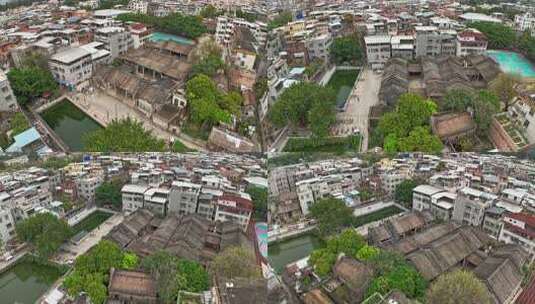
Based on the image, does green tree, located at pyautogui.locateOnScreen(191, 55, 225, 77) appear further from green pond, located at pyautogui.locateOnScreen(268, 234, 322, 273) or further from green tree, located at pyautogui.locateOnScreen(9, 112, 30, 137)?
green pond, located at pyautogui.locateOnScreen(268, 234, 322, 273)

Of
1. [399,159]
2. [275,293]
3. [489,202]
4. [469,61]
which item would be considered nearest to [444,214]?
[489,202]


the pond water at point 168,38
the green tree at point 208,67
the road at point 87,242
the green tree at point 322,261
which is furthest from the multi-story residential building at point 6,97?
the green tree at point 322,261

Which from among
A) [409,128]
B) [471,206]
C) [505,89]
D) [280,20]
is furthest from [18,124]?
[505,89]

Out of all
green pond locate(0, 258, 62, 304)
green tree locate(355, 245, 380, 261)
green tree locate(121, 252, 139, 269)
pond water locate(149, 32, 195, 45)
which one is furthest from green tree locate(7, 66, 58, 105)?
green tree locate(355, 245, 380, 261)

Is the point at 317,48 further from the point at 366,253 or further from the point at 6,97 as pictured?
the point at 6,97

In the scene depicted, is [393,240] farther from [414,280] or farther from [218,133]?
[218,133]

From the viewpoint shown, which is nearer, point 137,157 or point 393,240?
point 393,240

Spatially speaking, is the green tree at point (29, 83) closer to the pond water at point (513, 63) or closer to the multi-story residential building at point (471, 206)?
the multi-story residential building at point (471, 206)
